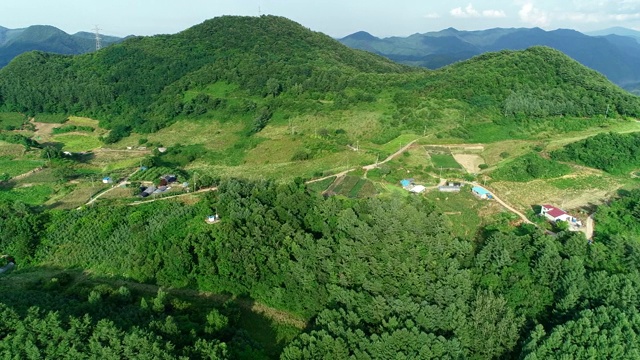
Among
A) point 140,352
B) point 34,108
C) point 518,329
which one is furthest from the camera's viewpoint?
point 34,108

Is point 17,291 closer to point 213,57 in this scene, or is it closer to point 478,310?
point 478,310

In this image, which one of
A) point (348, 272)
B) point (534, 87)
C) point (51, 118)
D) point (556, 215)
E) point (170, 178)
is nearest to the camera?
point (348, 272)

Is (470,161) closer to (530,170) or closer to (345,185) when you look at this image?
(530,170)

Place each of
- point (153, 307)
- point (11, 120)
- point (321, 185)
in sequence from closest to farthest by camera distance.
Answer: point (153, 307)
point (321, 185)
point (11, 120)

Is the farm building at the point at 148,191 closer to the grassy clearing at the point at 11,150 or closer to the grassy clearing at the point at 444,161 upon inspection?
the grassy clearing at the point at 11,150

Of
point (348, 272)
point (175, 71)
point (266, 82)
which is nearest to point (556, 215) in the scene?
point (348, 272)

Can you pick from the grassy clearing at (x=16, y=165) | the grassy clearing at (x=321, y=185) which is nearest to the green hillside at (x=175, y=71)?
the grassy clearing at (x=16, y=165)

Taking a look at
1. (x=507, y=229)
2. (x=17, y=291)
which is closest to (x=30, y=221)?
(x=17, y=291)
